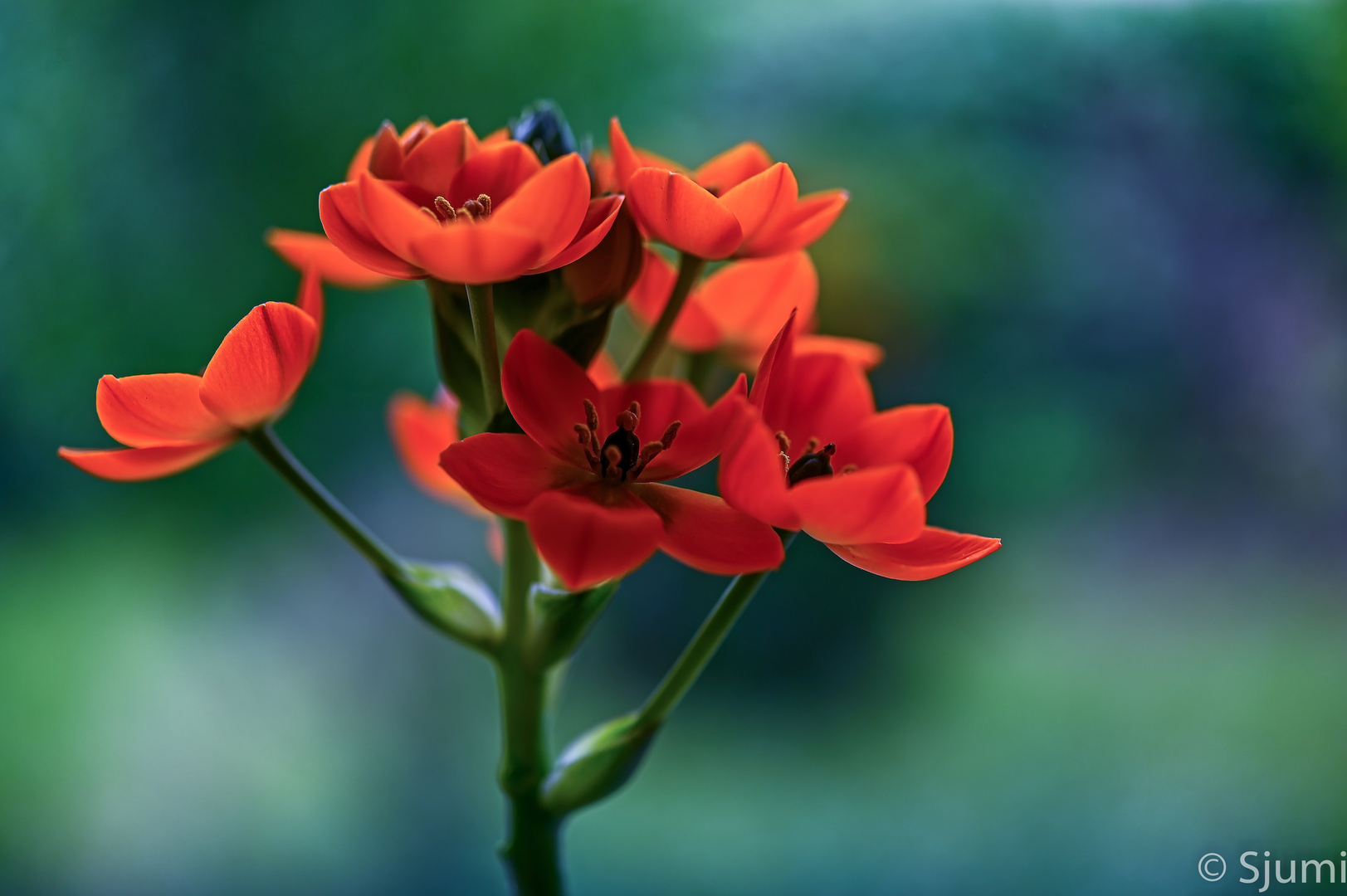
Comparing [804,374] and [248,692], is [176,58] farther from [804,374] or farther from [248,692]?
[804,374]

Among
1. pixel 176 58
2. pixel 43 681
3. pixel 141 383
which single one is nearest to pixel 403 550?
pixel 43 681

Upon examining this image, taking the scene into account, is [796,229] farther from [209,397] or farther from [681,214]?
[209,397]

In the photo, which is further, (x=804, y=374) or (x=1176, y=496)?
(x=1176, y=496)

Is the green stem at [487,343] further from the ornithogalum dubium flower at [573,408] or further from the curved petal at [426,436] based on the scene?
the curved petal at [426,436]

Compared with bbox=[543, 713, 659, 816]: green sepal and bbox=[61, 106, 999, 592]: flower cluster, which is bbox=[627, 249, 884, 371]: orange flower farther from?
bbox=[543, 713, 659, 816]: green sepal

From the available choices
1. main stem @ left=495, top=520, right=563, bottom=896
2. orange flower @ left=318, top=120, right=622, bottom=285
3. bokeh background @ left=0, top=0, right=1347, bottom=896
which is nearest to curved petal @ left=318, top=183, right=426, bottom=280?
Answer: orange flower @ left=318, top=120, right=622, bottom=285
